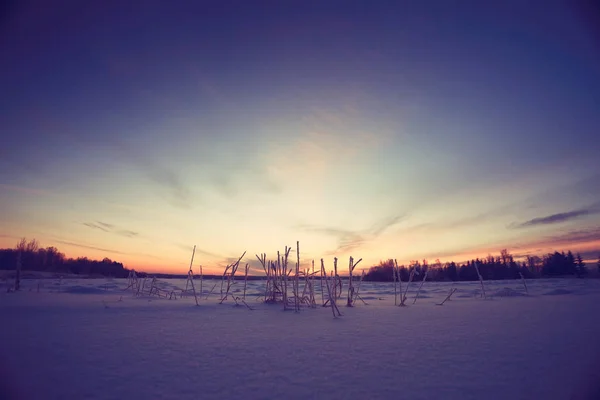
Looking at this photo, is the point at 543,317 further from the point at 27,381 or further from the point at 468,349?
the point at 27,381

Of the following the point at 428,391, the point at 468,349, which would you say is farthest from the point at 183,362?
the point at 468,349

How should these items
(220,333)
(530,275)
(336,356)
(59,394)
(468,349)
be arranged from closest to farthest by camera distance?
(59,394), (336,356), (468,349), (220,333), (530,275)

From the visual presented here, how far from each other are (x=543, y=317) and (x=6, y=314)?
57.4ft

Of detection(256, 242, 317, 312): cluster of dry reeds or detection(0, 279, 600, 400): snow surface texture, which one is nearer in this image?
detection(0, 279, 600, 400): snow surface texture

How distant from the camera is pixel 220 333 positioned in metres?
6.69

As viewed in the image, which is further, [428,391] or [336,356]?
[336,356]

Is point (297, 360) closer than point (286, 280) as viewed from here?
Yes

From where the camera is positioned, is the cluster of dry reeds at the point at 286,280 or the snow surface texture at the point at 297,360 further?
the cluster of dry reeds at the point at 286,280

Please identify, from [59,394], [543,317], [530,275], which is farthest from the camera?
[530,275]

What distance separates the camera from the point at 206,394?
10.9 feet

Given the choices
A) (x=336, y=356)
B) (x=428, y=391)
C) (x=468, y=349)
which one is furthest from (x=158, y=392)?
(x=468, y=349)

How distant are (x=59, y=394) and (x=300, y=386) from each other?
2839 mm

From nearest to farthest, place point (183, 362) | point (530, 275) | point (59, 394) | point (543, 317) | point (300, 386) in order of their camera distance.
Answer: point (59, 394) < point (300, 386) < point (183, 362) < point (543, 317) < point (530, 275)

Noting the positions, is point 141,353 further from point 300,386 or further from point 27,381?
point 300,386
